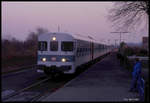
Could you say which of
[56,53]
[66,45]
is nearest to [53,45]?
[56,53]

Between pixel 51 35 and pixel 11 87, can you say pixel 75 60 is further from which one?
pixel 11 87

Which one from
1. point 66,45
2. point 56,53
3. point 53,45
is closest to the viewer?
point 56,53

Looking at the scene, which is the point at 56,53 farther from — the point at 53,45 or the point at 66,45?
the point at 66,45

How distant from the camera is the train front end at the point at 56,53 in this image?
16375 millimetres

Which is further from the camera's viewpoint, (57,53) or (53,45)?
(53,45)

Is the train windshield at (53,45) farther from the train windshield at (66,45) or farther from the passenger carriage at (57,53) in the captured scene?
the train windshield at (66,45)

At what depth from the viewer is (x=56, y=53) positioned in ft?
54.7

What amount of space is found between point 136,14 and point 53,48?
5.83 m

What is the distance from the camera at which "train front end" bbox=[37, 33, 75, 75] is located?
53.7ft

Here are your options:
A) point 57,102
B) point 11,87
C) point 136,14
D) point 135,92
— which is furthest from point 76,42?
point 57,102

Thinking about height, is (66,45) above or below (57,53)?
above

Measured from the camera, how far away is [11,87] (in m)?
13.7

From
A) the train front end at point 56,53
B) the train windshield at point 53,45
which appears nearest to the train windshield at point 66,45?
the train front end at point 56,53

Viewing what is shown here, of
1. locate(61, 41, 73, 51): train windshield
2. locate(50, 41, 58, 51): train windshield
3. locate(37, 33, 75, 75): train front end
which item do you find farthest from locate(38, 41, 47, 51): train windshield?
locate(61, 41, 73, 51): train windshield
